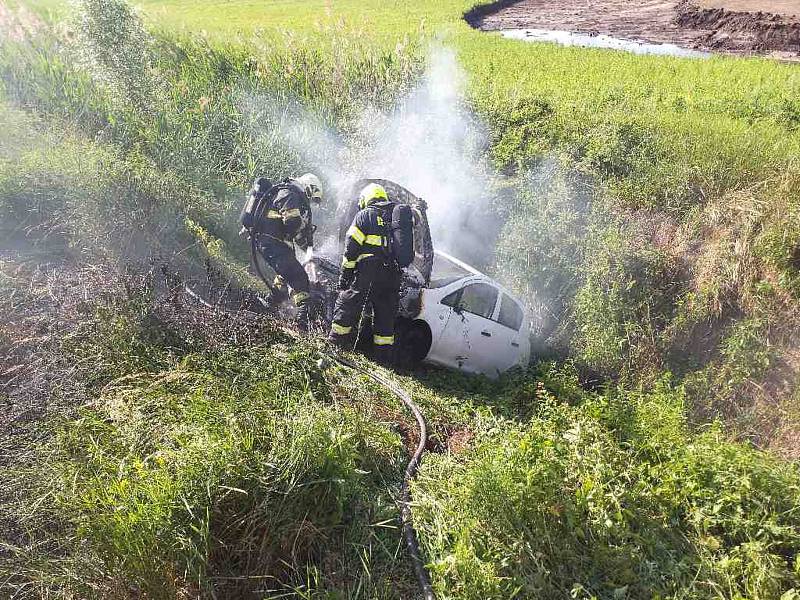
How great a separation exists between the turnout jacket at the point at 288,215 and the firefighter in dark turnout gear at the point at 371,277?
79cm

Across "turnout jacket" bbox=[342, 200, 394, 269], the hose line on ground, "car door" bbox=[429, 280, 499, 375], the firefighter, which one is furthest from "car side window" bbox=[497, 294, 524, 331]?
the firefighter

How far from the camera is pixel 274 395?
4336 mm

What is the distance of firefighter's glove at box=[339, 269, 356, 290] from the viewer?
5.70 m

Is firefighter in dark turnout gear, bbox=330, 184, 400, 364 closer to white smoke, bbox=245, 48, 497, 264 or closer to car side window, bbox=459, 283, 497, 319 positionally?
car side window, bbox=459, 283, 497, 319

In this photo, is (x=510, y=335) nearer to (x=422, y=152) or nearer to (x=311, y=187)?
(x=311, y=187)

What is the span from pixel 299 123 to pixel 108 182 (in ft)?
12.2

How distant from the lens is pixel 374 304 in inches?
227

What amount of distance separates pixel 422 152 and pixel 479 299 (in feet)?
12.8


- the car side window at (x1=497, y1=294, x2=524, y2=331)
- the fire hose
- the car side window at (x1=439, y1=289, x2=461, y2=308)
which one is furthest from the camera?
the car side window at (x1=497, y1=294, x2=524, y2=331)

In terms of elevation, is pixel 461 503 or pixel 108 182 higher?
pixel 108 182

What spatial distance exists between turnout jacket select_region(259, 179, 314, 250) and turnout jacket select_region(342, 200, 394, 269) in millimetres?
900

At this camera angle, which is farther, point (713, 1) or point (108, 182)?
point (713, 1)

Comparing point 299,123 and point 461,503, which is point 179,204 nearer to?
point 299,123

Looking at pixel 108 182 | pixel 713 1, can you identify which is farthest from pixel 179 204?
pixel 713 1
